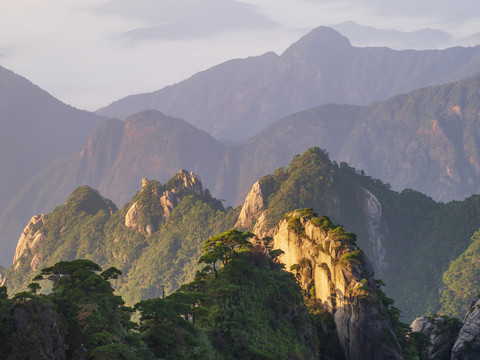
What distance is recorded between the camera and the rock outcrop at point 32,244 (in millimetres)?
162625

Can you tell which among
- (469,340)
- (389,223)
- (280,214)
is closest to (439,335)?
(469,340)

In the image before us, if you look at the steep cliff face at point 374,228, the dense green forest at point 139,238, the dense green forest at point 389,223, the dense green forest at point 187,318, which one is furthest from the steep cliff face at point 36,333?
the steep cliff face at point 374,228

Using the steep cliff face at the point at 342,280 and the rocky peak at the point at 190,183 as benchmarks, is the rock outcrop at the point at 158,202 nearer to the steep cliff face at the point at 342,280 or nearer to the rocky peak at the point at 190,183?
the rocky peak at the point at 190,183

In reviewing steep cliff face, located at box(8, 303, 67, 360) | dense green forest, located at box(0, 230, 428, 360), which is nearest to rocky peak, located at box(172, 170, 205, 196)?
dense green forest, located at box(0, 230, 428, 360)

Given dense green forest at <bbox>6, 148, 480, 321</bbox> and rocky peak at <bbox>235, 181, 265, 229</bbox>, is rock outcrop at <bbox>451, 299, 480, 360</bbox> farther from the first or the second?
rocky peak at <bbox>235, 181, 265, 229</bbox>

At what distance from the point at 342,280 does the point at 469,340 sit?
2147 centimetres

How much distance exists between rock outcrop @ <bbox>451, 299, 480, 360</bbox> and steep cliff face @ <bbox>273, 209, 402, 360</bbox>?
15.7 metres

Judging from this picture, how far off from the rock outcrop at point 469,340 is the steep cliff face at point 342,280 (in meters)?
15.7

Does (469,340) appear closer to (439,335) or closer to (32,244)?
(439,335)

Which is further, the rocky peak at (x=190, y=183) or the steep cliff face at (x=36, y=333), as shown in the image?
the rocky peak at (x=190, y=183)

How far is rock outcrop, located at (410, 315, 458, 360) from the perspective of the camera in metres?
79.9

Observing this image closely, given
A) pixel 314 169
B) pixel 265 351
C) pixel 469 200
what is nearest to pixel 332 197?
pixel 314 169

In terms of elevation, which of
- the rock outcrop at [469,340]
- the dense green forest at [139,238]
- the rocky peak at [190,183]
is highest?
the rocky peak at [190,183]

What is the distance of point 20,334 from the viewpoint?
37.8m
